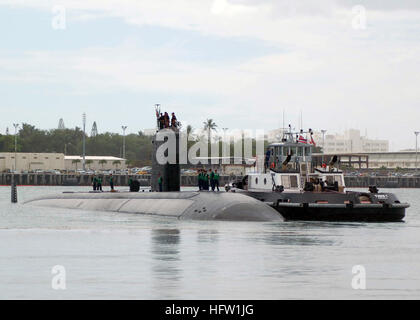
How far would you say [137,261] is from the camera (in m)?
20.5

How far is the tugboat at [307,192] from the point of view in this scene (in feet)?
123

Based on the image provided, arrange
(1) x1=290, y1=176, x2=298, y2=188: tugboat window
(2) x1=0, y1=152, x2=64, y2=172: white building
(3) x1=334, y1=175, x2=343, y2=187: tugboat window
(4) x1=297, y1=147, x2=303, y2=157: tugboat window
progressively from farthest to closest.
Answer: (2) x1=0, y1=152, x2=64, y2=172: white building < (4) x1=297, y1=147, x2=303, y2=157: tugboat window < (3) x1=334, y1=175, x2=343, y2=187: tugboat window < (1) x1=290, y1=176, x2=298, y2=188: tugboat window

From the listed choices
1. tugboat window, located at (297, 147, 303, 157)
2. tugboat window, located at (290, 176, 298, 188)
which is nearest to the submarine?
tugboat window, located at (290, 176, 298, 188)

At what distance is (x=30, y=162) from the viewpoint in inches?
6575

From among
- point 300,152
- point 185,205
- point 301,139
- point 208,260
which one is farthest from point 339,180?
point 208,260

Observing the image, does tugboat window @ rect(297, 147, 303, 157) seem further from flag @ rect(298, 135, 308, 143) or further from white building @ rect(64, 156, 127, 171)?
white building @ rect(64, 156, 127, 171)

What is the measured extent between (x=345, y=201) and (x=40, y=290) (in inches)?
946

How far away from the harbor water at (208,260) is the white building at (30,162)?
5230 inches

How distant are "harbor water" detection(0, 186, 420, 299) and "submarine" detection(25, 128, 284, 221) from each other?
66 cm

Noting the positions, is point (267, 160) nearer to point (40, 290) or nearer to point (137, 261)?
point (137, 261)

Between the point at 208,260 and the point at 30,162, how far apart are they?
15071cm

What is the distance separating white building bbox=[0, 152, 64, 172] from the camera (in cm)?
16425

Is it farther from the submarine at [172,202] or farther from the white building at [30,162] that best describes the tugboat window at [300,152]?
the white building at [30,162]
